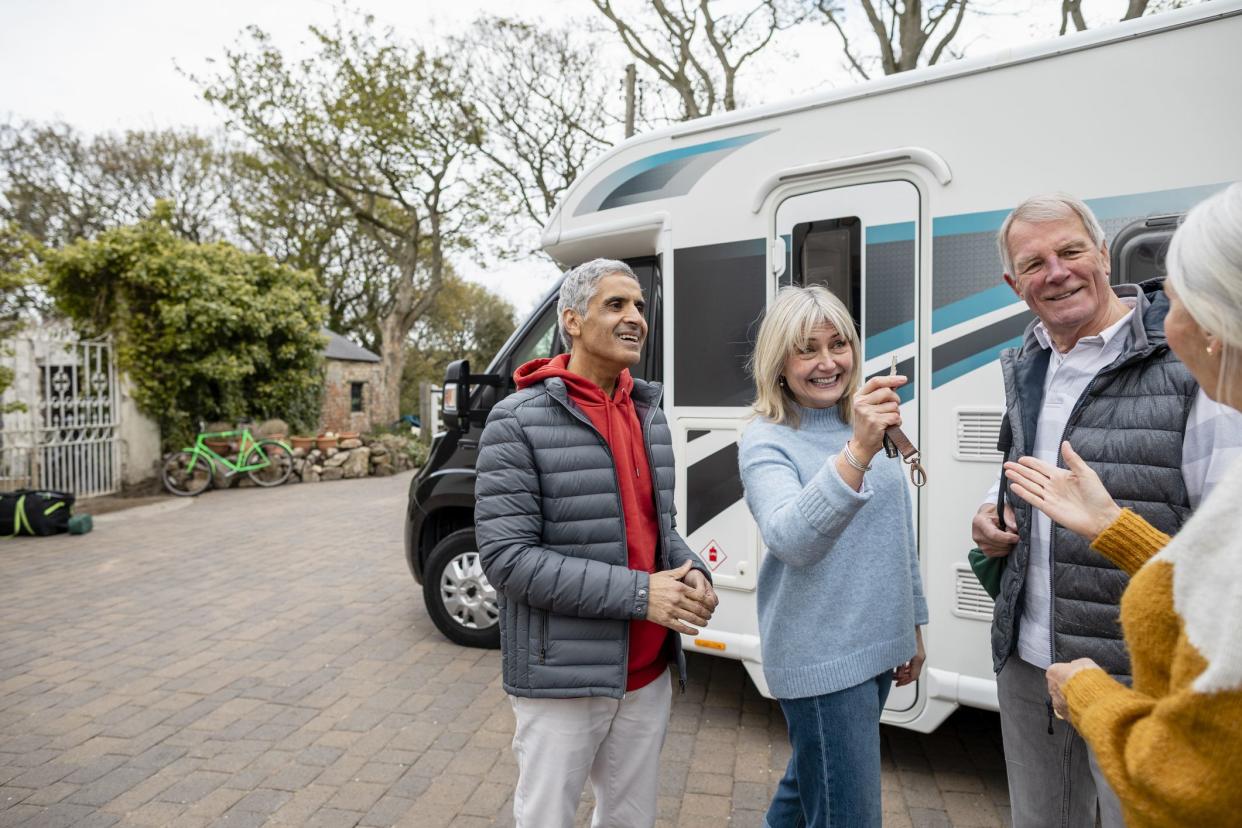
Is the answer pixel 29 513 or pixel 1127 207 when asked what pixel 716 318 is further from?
pixel 29 513

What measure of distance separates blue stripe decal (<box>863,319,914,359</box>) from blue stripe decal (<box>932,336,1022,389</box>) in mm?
170

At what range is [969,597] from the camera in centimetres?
281

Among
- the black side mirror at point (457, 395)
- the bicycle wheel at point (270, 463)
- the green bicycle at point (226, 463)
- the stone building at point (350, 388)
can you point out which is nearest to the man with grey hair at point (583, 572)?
the black side mirror at point (457, 395)

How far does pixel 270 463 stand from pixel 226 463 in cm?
76

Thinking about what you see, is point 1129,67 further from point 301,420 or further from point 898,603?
point 301,420

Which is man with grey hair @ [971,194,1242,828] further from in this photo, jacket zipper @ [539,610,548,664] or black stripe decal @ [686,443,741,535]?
black stripe decal @ [686,443,741,535]

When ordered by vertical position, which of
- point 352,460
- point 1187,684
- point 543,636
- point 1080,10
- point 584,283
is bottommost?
point 352,460

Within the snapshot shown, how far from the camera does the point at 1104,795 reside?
1.70 metres

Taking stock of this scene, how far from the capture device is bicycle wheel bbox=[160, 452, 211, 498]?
11.7 metres

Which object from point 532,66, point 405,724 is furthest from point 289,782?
point 532,66

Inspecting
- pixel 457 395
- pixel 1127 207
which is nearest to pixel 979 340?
pixel 1127 207

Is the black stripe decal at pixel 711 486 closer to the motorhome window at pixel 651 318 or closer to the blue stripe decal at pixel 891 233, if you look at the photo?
the motorhome window at pixel 651 318

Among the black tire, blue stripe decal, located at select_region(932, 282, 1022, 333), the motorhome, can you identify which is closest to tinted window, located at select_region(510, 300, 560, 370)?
the motorhome

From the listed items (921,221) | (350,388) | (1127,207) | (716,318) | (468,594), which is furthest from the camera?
(350,388)
